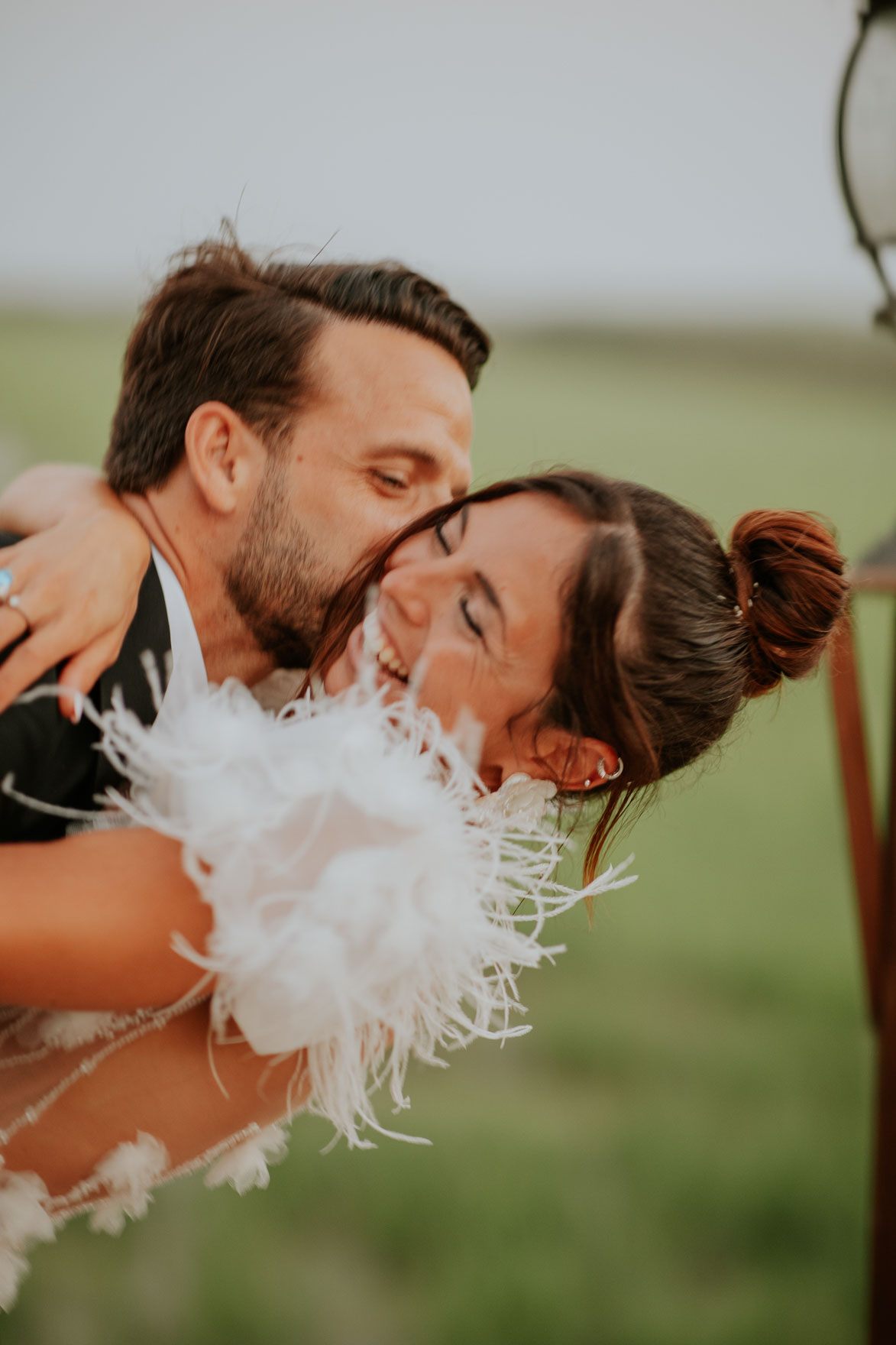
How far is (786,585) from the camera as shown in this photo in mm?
1300

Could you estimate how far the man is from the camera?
1.56 m

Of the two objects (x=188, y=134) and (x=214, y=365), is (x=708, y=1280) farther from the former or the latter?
(x=188, y=134)

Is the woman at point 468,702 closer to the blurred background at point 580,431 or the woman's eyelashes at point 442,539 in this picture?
the woman's eyelashes at point 442,539

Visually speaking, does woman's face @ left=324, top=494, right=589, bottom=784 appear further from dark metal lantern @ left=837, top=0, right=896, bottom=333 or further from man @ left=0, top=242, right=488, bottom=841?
dark metal lantern @ left=837, top=0, right=896, bottom=333

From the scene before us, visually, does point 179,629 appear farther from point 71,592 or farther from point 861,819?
point 861,819

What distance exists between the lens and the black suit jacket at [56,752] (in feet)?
3.34

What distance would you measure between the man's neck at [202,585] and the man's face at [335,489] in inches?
0.9

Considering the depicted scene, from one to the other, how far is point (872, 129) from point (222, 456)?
1.43 meters

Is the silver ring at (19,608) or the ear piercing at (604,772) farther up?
the silver ring at (19,608)

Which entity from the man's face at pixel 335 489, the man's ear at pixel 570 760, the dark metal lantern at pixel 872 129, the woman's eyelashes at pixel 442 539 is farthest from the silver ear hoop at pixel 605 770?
the dark metal lantern at pixel 872 129

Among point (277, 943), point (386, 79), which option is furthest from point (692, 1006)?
point (386, 79)

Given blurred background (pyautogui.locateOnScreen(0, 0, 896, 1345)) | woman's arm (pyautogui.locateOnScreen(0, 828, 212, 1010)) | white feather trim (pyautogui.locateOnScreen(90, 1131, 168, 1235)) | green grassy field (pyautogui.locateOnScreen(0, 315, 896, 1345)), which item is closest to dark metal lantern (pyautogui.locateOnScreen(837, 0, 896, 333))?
blurred background (pyautogui.locateOnScreen(0, 0, 896, 1345))

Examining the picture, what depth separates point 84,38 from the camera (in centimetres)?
536

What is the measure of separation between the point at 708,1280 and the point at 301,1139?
1.08 metres
